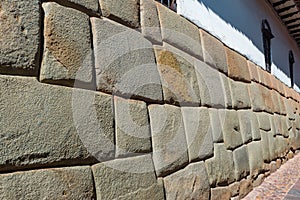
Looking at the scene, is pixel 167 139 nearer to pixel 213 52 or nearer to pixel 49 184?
pixel 49 184

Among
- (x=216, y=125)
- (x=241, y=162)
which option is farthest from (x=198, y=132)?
(x=241, y=162)

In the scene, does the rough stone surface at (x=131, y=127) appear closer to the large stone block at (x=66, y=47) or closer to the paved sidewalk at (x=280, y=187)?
the large stone block at (x=66, y=47)

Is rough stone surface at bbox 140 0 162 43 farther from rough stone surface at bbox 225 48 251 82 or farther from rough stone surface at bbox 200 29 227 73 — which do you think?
rough stone surface at bbox 225 48 251 82

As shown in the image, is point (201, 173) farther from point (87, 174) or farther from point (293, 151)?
point (293, 151)

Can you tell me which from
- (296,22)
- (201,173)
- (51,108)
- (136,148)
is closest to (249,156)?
(201,173)

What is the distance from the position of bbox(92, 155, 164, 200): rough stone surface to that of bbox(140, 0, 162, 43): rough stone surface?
2.20 ft

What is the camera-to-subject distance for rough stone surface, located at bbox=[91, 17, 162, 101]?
4.67 feet

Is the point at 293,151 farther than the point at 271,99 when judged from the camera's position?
Yes

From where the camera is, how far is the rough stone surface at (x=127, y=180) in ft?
4.34

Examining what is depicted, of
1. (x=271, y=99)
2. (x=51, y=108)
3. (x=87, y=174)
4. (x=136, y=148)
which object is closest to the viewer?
(x=51, y=108)

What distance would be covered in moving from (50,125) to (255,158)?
2.70 metres

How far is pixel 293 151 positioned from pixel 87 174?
17.0ft

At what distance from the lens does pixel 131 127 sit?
1.54m

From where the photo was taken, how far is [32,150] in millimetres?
1054
